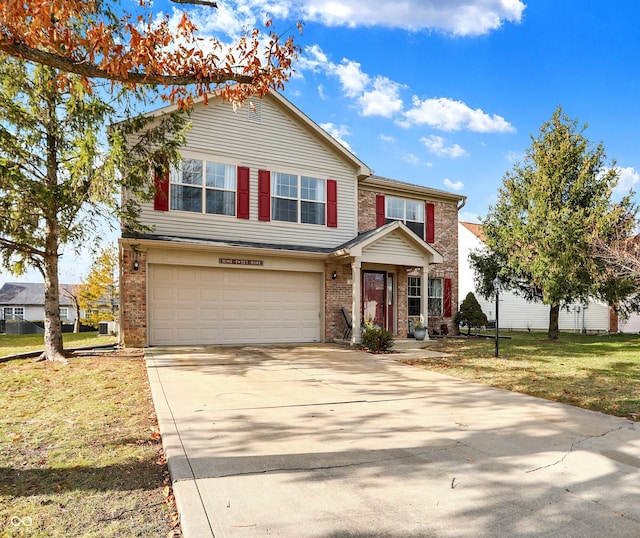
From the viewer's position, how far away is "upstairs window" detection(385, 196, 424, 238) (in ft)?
53.1

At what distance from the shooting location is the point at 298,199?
13953 mm

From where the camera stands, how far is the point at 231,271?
12.8 metres

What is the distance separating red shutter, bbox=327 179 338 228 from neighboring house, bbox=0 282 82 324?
3851cm

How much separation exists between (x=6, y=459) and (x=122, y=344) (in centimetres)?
797

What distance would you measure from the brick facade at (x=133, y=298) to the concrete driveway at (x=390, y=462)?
191 inches

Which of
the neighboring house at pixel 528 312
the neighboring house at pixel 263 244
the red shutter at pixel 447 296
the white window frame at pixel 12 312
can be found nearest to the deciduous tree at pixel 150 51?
the neighboring house at pixel 263 244

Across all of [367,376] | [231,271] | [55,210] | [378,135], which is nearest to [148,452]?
[367,376]

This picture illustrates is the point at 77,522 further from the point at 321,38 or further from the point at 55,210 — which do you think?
the point at 321,38

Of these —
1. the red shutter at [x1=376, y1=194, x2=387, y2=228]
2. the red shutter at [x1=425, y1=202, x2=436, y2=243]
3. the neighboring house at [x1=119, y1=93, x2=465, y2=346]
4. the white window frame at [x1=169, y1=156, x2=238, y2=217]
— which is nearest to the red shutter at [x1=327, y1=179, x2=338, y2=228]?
the neighboring house at [x1=119, y1=93, x2=465, y2=346]

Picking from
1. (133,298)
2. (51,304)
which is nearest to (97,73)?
(51,304)

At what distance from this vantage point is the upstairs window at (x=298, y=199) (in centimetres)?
1366

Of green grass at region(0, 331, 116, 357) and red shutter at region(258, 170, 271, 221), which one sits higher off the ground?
red shutter at region(258, 170, 271, 221)

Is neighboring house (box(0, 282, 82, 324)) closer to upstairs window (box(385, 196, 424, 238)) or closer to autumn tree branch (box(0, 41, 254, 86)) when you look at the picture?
upstairs window (box(385, 196, 424, 238))

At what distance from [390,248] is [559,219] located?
20.0 ft
